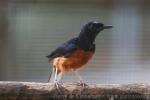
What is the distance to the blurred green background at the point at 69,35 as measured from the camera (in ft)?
7.93

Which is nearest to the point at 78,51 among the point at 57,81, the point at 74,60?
the point at 74,60

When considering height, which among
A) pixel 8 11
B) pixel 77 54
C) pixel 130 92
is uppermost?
pixel 8 11

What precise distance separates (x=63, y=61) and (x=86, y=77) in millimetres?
690

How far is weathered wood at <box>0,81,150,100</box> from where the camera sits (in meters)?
1.57

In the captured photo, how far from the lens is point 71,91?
1.60m

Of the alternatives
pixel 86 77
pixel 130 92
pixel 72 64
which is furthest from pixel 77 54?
pixel 86 77

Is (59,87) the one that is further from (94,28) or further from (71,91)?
(94,28)

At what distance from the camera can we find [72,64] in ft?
5.73

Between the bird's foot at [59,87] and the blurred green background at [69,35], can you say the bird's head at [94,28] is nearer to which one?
the bird's foot at [59,87]

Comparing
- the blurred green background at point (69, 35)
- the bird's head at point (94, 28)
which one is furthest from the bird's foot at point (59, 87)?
the blurred green background at point (69, 35)

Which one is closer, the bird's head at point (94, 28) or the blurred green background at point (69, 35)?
the bird's head at point (94, 28)

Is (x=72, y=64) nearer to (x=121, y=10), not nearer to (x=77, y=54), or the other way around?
(x=77, y=54)

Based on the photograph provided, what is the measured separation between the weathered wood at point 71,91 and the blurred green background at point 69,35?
30.3 inches

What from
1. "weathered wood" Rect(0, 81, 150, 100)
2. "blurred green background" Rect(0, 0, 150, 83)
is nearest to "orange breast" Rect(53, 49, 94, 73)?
"weathered wood" Rect(0, 81, 150, 100)
